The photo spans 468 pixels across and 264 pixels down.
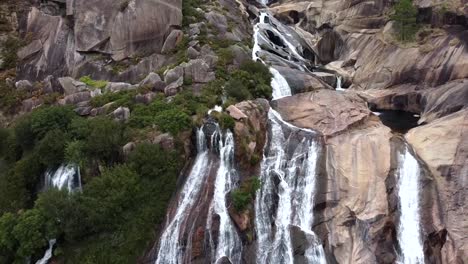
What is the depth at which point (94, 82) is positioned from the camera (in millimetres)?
32562

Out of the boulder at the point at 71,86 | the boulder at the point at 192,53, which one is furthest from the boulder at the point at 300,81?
the boulder at the point at 71,86

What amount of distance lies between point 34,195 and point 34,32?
1866 cm

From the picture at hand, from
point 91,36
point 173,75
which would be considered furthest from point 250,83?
point 91,36

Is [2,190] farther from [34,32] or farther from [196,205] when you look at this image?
[34,32]

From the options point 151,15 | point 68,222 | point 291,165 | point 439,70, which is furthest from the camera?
point 439,70

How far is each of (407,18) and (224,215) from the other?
32715 mm

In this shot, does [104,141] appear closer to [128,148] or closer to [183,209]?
[128,148]

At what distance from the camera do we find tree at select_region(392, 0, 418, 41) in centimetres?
4247

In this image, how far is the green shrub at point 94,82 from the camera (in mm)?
31773

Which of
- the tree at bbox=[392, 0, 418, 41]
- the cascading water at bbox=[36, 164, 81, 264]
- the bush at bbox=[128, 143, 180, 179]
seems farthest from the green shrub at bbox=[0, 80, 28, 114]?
the tree at bbox=[392, 0, 418, 41]

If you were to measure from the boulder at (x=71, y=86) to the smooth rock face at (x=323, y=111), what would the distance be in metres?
15.1

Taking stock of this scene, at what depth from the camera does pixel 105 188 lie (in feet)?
70.1

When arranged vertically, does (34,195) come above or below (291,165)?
below

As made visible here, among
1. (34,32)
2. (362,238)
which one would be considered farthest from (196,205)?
(34,32)
